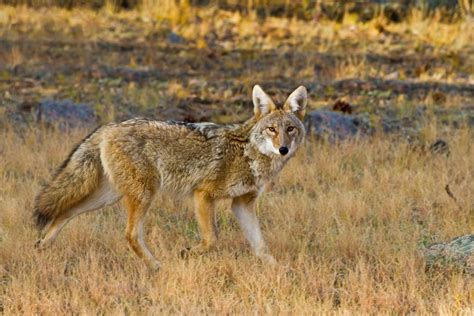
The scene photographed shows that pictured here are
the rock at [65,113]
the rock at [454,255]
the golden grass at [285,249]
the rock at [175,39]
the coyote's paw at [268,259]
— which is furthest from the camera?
the rock at [175,39]

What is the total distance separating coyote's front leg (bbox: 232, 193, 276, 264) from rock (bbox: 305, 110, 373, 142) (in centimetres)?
386

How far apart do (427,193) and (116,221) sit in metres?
2.99

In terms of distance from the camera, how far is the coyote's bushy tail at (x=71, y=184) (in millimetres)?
6211

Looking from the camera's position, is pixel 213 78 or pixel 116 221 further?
pixel 213 78

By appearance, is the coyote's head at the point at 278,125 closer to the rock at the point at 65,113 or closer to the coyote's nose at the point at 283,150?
the coyote's nose at the point at 283,150

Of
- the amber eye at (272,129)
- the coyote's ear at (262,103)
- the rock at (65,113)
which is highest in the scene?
the coyote's ear at (262,103)

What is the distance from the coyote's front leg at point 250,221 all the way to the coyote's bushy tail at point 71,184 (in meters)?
1.12

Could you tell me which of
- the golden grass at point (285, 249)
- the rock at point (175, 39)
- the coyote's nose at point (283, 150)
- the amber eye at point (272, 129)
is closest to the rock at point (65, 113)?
the golden grass at point (285, 249)

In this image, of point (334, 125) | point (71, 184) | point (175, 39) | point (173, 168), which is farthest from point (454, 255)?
point (175, 39)

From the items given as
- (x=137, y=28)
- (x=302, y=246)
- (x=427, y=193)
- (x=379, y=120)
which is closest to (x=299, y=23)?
(x=137, y=28)

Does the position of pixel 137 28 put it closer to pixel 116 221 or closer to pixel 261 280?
pixel 116 221

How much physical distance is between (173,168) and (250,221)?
28.9 inches

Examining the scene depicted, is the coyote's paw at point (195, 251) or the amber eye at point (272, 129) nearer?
the coyote's paw at point (195, 251)

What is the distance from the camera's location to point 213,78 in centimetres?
1384
